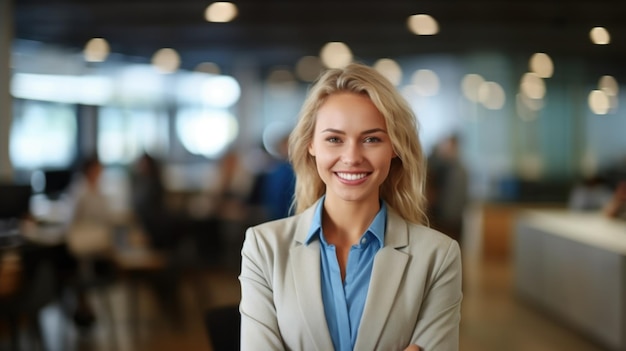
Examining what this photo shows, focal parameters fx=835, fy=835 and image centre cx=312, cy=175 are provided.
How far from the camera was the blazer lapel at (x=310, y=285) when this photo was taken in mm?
1943

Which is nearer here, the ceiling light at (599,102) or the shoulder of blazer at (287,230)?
the shoulder of blazer at (287,230)

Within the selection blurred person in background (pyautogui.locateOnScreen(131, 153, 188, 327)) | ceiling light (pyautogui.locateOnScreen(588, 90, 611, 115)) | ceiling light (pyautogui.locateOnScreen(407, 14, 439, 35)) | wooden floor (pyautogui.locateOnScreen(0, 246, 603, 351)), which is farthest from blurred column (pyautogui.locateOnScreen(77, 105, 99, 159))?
ceiling light (pyautogui.locateOnScreen(588, 90, 611, 115))

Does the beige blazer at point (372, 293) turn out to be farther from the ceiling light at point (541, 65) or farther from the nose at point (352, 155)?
the ceiling light at point (541, 65)

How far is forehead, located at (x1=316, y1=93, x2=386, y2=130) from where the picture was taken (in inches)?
77.6

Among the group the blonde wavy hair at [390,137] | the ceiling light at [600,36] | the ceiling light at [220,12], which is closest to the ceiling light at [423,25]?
the ceiling light at [600,36]

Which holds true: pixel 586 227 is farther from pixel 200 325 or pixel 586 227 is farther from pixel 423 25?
pixel 200 325

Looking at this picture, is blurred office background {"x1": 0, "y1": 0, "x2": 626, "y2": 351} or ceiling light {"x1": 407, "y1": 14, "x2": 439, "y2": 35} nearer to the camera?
blurred office background {"x1": 0, "y1": 0, "x2": 626, "y2": 351}

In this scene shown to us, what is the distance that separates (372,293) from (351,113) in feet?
1.40

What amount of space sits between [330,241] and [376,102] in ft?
1.21

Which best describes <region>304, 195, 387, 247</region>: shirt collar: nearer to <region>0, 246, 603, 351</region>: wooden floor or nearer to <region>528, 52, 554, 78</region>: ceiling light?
<region>0, 246, 603, 351</region>: wooden floor

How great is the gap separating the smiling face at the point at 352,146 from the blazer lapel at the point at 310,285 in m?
0.14

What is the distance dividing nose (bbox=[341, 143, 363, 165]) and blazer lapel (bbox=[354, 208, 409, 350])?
8.5 inches

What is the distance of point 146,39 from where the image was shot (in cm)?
1129

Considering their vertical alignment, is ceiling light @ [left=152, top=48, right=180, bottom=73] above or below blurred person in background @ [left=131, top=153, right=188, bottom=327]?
above
